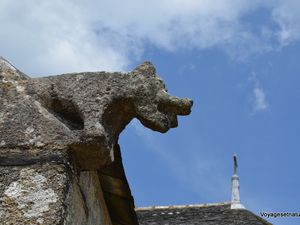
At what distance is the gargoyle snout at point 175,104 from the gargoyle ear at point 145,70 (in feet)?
0.52

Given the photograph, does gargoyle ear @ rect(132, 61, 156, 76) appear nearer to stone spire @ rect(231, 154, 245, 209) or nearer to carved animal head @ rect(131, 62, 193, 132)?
carved animal head @ rect(131, 62, 193, 132)

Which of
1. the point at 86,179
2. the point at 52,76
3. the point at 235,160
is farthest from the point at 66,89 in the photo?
the point at 235,160

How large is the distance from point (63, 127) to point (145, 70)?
1.92 ft

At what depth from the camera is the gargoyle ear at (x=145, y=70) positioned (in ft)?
12.6

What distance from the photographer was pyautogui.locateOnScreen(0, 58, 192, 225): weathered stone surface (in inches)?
131

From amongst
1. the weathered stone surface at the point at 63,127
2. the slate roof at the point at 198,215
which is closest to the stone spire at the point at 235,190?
the slate roof at the point at 198,215

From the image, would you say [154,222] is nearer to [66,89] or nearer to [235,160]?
[235,160]

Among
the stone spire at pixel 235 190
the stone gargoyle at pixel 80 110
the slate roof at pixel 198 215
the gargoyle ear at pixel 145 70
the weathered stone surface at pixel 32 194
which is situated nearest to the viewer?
the weathered stone surface at pixel 32 194

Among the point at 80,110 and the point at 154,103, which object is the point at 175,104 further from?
the point at 80,110

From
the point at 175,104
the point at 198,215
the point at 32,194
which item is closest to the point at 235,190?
the point at 198,215

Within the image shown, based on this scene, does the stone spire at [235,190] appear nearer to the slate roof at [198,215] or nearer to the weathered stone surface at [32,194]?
the slate roof at [198,215]

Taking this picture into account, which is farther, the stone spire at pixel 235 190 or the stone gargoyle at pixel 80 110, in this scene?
the stone spire at pixel 235 190

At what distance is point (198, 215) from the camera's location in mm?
13664

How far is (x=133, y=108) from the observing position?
12.3ft
